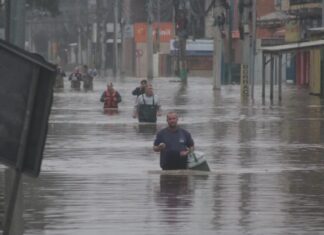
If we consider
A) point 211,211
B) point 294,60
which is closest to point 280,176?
point 211,211

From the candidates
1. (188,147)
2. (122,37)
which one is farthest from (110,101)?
(122,37)

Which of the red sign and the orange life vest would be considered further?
the red sign

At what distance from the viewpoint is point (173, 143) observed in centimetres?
2008

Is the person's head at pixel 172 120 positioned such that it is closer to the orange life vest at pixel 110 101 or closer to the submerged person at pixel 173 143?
the submerged person at pixel 173 143

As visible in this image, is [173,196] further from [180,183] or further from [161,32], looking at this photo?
[161,32]

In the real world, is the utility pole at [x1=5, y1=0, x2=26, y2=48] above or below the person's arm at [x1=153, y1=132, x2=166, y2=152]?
above

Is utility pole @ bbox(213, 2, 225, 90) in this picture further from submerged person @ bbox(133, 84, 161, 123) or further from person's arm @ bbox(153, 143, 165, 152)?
person's arm @ bbox(153, 143, 165, 152)

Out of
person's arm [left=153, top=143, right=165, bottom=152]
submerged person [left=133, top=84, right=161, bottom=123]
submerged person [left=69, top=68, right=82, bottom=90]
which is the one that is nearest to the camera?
person's arm [left=153, top=143, right=165, bottom=152]

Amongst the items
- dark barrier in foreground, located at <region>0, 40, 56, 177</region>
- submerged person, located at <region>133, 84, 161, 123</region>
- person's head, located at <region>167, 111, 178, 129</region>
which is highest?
dark barrier in foreground, located at <region>0, 40, 56, 177</region>

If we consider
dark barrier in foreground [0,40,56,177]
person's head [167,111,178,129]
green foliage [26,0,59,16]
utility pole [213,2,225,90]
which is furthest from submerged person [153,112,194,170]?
green foliage [26,0,59,16]

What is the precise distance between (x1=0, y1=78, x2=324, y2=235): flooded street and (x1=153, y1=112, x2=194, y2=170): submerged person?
36 centimetres

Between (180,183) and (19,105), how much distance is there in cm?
1091

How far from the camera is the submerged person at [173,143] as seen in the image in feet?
65.8

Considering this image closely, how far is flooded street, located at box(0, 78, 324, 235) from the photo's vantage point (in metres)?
14.3
